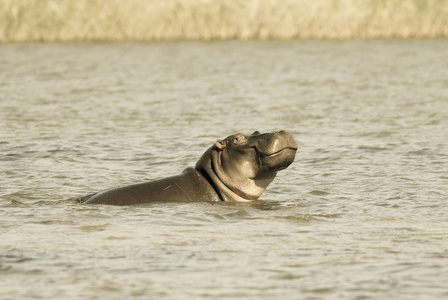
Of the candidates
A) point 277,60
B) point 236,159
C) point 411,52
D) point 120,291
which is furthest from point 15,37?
point 120,291

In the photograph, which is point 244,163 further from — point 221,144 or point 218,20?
point 218,20

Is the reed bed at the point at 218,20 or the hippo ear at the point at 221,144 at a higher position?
the hippo ear at the point at 221,144

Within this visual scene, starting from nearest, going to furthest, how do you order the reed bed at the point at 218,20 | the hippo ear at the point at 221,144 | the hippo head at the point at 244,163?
the hippo head at the point at 244,163 < the hippo ear at the point at 221,144 < the reed bed at the point at 218,20

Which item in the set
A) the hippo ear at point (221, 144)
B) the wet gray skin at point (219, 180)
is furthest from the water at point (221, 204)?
the hippo ear at point (221, 144)

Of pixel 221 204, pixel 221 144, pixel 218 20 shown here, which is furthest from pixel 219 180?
pixel 218 20

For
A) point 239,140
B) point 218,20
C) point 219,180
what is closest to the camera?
point 239,140

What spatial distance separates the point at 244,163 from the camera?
31.2ft

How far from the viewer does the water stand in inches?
265

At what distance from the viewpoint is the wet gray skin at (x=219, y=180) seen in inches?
372

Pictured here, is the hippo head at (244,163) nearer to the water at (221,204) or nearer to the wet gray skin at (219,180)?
the wet gray skin at (219,180)

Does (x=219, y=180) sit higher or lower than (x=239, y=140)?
lower

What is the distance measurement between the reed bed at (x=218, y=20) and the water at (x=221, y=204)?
6.69 metres

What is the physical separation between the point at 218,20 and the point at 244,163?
26269 millimetres

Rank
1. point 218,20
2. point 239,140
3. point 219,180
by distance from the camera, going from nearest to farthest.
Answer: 1. point 239,140
2. point 219,180
3. point 218,20
